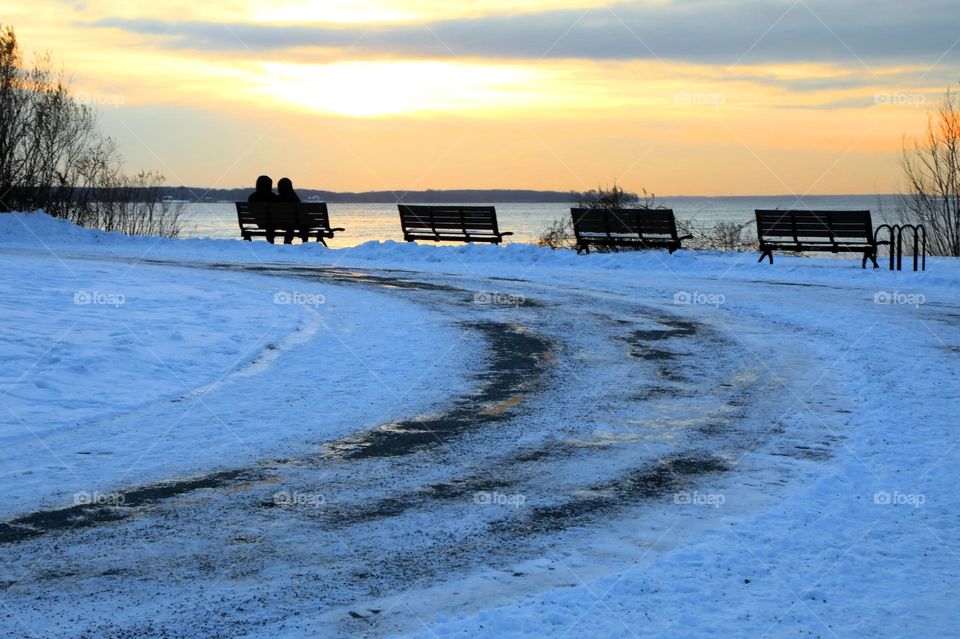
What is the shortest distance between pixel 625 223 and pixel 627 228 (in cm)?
13

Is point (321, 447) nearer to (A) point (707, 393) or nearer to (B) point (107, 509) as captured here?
(B) point (107, 509)

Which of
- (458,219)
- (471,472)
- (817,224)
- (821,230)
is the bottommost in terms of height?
(471,472)

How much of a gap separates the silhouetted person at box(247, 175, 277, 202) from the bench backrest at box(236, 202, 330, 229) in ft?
6.27

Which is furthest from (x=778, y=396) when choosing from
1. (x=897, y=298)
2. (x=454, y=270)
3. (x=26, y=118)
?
(x=26, y=118)

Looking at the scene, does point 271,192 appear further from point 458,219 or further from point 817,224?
point 817,224

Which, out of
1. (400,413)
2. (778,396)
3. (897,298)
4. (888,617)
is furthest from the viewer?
(897,298)

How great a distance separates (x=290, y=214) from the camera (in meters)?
30.5

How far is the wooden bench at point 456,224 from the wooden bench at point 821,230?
7706 mm

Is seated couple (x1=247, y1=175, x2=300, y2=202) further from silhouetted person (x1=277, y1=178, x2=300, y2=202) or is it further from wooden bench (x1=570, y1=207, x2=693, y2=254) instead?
wooden bench (x1=570, y1=207, x2=693, y2=254)

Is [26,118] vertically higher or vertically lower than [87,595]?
higher

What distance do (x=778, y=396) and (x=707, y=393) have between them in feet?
1.98

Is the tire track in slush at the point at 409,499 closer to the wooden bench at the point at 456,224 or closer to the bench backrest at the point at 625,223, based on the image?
the bench backrest at the point at 625,223

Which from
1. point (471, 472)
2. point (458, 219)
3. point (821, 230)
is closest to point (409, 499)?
point (471, 472)

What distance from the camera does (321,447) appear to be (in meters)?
6.91
